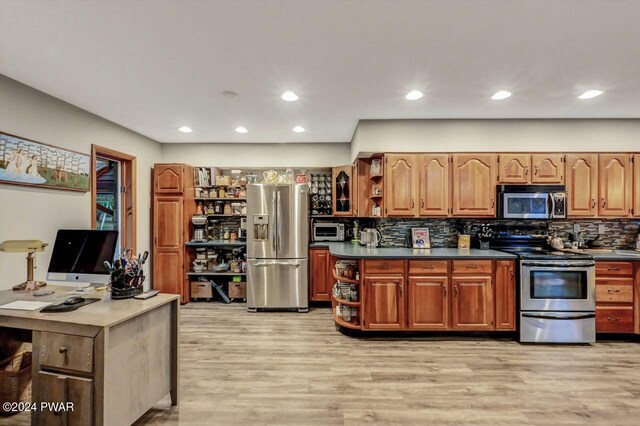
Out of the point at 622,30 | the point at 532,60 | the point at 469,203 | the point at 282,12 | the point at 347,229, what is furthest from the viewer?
the point at 347,229

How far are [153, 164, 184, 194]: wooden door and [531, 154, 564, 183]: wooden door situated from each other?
4.83 meters

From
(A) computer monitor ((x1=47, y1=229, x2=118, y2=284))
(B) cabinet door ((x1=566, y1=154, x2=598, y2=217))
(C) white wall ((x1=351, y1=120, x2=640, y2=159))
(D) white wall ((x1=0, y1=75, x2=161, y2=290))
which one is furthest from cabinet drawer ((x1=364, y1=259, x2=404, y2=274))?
(D) white wall ((x1=0, y1=75, x2=161, y2=290))

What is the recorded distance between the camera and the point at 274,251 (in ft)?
14.0

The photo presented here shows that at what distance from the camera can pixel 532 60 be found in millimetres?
2307

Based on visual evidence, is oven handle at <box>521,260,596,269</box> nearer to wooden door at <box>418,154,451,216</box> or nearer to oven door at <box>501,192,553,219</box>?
oven door at <box>501,192,553,219</box>

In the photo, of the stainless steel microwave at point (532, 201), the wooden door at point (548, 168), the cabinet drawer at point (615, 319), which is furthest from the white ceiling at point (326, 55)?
the cabinet drawer at point (615, 319)

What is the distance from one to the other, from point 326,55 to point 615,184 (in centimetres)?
387

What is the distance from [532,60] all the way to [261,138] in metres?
3.53

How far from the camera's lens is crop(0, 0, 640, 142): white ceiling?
1734mm

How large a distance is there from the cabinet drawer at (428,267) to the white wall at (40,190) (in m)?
3.70

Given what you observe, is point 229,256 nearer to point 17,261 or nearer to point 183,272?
point 183,272

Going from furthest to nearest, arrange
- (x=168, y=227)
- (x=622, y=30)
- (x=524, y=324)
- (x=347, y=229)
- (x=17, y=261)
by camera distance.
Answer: (x=347, y=229) < (x=168, y=227) < (x=524, y=324) < (x=17, y=261) < (x=622, y=30)

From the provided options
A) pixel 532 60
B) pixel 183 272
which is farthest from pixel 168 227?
pixel 532 60

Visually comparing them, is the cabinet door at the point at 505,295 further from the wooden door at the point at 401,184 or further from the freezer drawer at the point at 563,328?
the wooden door at the point at 401,184
